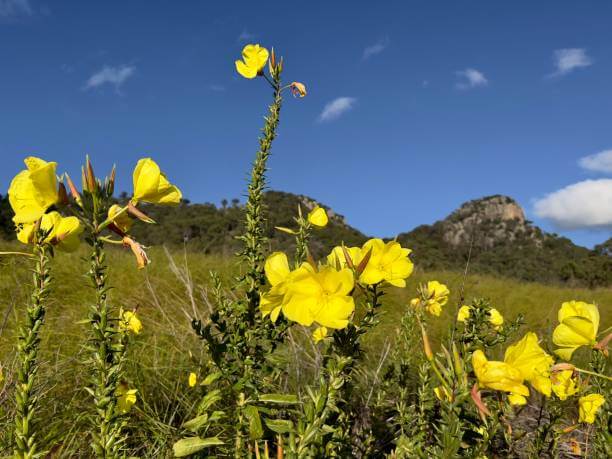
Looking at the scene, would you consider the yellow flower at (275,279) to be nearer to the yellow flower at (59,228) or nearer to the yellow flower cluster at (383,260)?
the yellow flower cluster at (383,260)

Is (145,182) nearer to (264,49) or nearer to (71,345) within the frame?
(264,49)

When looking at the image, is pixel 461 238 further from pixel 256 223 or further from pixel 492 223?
pixel 256 223

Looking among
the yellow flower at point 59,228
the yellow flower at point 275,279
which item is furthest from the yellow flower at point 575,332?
the yellow flower at point 59,228

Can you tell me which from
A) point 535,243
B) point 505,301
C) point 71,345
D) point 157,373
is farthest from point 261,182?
point 535,243

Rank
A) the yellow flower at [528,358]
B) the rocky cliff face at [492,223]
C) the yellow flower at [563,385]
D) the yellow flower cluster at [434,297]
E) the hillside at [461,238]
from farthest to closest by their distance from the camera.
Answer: the rocky cliff face at [492,223] < the hillside at [461,238] < the yellow flower cluster at [434,297] < the yellow flower at [563,385] < the yellow flower at [528,358]

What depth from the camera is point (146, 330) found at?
182 inches

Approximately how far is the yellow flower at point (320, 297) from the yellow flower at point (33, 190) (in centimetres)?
57

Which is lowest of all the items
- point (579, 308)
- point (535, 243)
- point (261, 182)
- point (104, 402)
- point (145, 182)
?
point (104, 402)

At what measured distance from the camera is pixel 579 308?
144 centimetres

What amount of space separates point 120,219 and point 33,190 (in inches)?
7.9

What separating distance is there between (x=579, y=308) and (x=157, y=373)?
101 inches

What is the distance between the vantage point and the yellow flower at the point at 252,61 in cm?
208

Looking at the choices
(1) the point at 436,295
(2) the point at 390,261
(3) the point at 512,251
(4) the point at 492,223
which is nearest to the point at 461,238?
(3) the point at 512,251

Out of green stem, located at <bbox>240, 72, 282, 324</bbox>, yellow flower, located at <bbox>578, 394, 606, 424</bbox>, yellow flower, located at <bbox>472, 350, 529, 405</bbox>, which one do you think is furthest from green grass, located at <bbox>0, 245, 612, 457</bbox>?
yellow flower, located at <bbox>578, 394, 606, 424</bbox>
